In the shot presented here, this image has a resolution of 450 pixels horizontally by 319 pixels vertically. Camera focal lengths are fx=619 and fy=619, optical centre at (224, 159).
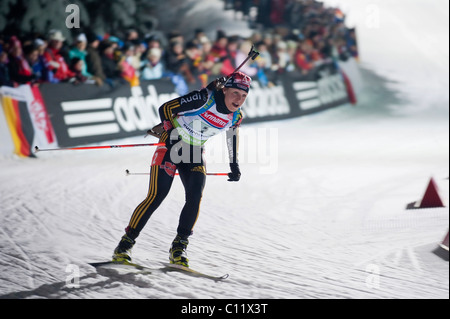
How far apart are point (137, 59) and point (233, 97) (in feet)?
16.7

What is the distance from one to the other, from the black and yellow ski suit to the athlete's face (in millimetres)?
43

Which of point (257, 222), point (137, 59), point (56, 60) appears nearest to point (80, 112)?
point (56, 60)

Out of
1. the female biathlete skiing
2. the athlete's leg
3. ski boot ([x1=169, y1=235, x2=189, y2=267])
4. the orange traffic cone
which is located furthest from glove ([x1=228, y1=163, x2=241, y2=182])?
the orange traffic cone

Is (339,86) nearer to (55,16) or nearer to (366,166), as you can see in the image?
(366,166)

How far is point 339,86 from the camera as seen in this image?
44.8ft

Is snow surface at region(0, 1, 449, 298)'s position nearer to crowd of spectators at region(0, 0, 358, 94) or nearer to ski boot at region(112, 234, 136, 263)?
ski boot at region(112, 234, 136, 263)

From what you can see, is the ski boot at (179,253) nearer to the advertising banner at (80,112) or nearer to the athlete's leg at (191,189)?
the athlete's leg at (191,189)

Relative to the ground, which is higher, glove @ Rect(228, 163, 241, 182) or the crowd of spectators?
the crowd of spectators

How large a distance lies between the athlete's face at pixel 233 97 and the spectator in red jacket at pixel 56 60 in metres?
4.80

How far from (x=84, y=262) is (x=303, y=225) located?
2.28 metres

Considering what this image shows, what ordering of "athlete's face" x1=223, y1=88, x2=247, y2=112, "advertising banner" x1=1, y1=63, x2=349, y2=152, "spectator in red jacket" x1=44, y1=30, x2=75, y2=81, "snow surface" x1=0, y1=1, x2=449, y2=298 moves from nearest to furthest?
"athlete's face" x1=223, y1=88, x2=247, y2=112, "snow surface" x1=0, y1=1, x2=449, y2=298, "advertising banner" x1=1, y1=63, x2=349, y2=152, "spectator in red jacket" x1=44, y1=30, x2=75, y2=81

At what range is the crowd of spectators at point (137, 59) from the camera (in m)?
7.98

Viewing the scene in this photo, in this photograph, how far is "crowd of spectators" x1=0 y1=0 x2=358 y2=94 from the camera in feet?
26.2

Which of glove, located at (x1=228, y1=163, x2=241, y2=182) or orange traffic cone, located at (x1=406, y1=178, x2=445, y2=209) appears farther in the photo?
orange traffic cone, located at (x1=406, y1=178, x2=445, y2=209)
